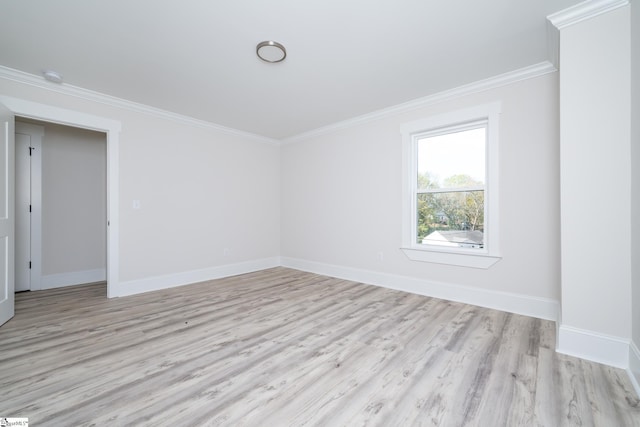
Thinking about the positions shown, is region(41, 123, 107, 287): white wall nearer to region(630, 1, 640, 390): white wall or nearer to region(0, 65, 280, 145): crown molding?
region(0, 65, 280, 145): crown molding

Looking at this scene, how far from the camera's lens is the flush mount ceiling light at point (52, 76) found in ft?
9.16

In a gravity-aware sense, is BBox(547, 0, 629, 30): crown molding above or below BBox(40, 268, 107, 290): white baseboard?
above

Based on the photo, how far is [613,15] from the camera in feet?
6.24

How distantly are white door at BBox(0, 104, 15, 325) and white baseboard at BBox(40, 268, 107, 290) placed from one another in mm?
1387

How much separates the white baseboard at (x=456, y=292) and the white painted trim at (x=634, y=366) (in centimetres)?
80

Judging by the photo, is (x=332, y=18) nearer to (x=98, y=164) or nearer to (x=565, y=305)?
(x=565, y=305)

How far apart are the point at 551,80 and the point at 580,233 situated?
1.66 meters

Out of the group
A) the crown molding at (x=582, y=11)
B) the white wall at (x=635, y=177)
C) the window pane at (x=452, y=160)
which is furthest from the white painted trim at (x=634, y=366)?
the crown molding at (x=582, y=11)

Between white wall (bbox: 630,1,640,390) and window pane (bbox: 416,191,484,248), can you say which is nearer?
white wall (bbox: 630,1,640,390)

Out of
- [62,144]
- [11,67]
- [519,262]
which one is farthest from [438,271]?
[62,144]

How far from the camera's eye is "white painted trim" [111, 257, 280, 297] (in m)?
3.55

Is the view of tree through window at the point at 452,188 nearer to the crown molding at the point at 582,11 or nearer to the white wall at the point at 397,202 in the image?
the white wall at the point at 397,202

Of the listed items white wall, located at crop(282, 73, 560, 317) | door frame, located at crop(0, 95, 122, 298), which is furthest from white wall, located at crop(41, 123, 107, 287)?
white wall, located at crop(282, 73, 560, 317)

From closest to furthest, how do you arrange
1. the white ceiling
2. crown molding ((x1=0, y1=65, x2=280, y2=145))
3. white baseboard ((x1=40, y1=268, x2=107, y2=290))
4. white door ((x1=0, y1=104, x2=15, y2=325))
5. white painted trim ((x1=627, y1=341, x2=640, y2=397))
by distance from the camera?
white painted trim ((x1=627, y1=341, x2=640, y2=397))
the white ceiling
white door ((x1=0, y1=104, x2=15, y2=325))
crown molding ((x1=0, y1=65, x2=280, y2=145))
white baseboard ((x1=40, y1=268, x2=107, y2=290))
